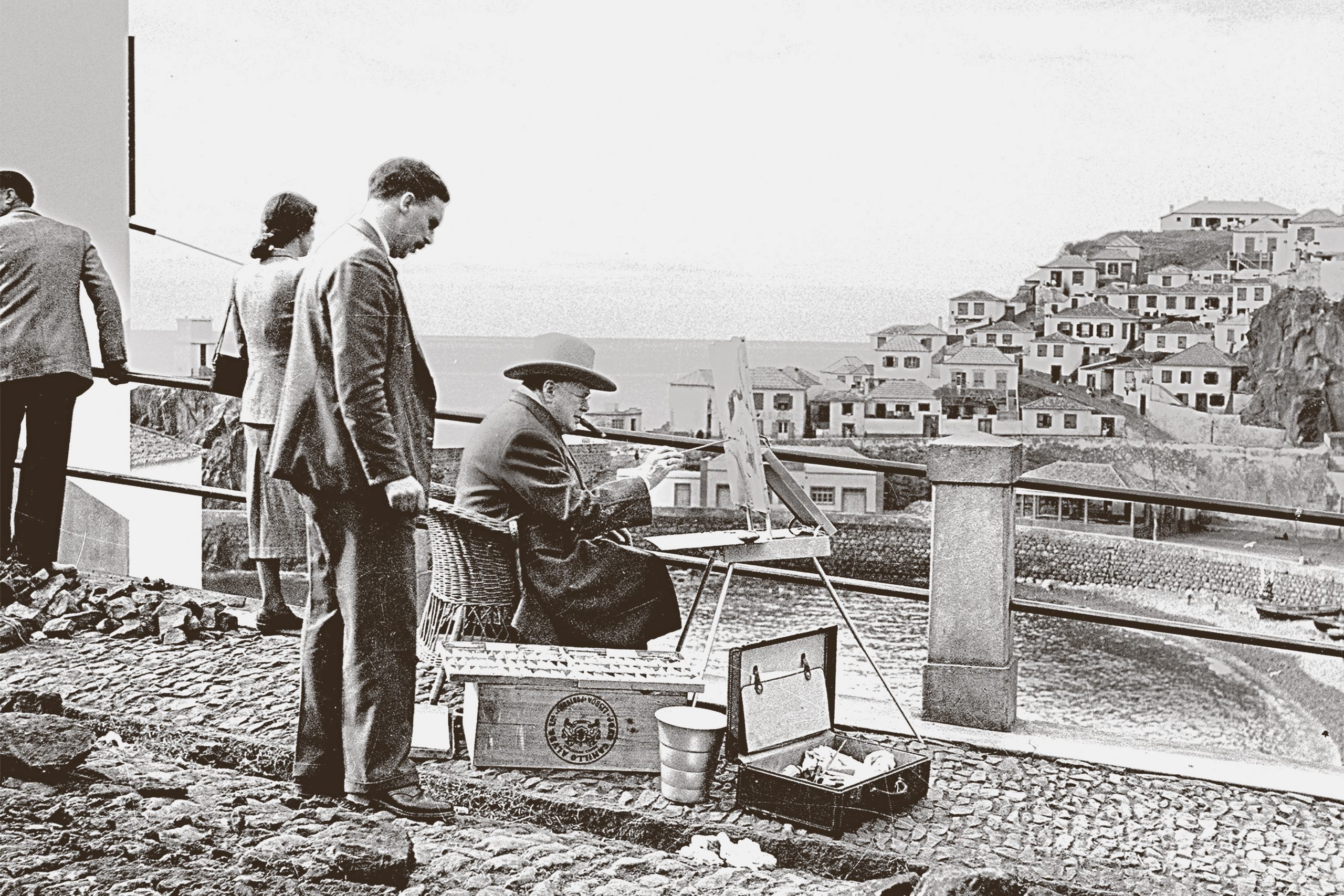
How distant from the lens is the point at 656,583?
4.23m

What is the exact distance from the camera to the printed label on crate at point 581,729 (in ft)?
12.4

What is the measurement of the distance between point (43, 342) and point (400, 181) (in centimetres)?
271

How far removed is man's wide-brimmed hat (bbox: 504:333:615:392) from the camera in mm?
4070

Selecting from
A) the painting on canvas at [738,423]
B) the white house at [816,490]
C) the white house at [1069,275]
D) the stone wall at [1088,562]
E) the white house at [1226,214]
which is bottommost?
the stone wall at [1088,562]

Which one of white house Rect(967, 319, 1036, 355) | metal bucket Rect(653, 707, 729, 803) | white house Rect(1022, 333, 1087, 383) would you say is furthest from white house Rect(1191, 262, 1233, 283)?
metal bucket Rect(653, 707, 729, 803)

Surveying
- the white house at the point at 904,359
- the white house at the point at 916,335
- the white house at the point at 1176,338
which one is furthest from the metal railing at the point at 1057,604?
the white house at the point at 1176,338

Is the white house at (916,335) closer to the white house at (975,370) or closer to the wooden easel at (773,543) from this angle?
the white house at (975,370)

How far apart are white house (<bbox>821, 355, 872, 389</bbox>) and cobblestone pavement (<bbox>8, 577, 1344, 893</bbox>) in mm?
62710

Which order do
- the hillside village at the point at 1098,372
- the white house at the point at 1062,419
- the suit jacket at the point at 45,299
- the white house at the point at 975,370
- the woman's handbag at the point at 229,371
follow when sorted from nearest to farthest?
1. the woman's handbag at the point at 229,371
2. the suit jacket at the point at 45,299
3. the hillside village at the point at 1098,372
4. the white house at the point at 1062,419
5. the white house at the point at 975,370

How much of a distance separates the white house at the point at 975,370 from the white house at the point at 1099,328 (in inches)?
198

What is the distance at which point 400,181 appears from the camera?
3.38m

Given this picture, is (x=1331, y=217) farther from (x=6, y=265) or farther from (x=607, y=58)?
(x=6, y=265)

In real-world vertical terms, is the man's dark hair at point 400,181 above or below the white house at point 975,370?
below

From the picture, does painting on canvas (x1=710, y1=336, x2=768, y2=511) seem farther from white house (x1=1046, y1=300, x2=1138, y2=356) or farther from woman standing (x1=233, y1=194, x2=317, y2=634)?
white house (x1=1046, y1=300, x2=1138, y2=356)
